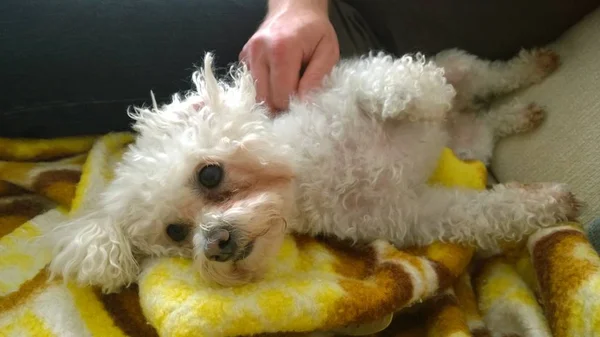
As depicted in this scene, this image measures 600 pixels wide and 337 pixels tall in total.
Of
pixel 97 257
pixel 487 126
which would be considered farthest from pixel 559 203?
pixel 97 257

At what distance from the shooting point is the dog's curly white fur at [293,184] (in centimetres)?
108

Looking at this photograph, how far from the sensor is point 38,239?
1.23 meters

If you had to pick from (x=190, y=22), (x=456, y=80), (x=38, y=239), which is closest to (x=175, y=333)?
(x=38, y=239)

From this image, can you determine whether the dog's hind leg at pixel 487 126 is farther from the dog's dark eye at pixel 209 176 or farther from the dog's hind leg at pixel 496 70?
the dog's dark eye at pixel 209 176

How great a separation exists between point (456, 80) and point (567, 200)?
0.42 meters

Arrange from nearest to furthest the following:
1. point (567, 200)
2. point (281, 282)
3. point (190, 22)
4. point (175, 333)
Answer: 1. point (175, 333)
2. point (281, 282)
3. point (567, 200)
4. point (190, 22)

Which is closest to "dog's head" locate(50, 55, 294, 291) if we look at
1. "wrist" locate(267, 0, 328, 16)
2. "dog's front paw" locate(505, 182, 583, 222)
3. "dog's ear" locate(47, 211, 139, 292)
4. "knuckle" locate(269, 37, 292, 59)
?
"dog's ear" locate(47, 211, 139, 292)

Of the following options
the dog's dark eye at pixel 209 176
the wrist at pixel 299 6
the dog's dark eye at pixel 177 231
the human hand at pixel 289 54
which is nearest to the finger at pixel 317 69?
the human hand at pixel 289 54

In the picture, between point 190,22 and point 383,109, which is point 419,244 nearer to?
point 383,109

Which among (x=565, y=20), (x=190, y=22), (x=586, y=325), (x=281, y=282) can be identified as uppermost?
(x=190, y=22)

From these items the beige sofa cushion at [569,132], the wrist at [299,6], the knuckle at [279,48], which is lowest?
the beige sofa cushion at [569,132]

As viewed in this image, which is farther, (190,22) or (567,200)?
(190,22)

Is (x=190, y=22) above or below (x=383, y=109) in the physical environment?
above

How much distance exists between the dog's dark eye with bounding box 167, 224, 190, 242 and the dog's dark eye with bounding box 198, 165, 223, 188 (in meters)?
0.09
